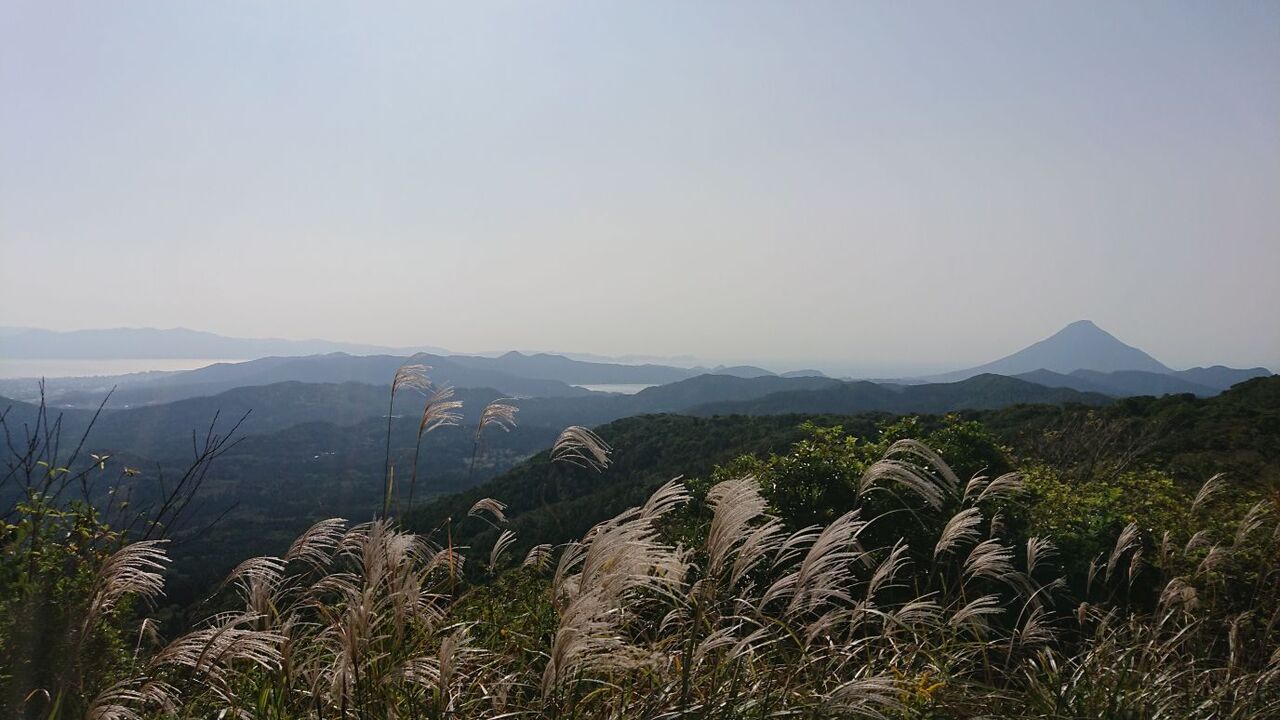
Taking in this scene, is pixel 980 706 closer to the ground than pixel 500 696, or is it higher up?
closer to the ground

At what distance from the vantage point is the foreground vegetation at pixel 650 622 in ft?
6.28

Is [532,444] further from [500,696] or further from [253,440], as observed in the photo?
[500,696]

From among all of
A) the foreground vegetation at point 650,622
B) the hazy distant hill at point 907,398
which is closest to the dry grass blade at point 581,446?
the foreground vegetation at point 650,622

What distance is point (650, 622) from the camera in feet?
9.54

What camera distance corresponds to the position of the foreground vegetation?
1915mm

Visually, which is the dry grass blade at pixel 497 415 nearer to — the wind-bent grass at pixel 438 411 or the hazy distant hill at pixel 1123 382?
the wind-bent grass at pixel 438 411

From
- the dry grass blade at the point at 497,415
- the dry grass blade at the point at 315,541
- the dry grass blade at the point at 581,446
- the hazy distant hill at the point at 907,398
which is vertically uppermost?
the dry grass blade at the point at 497,415

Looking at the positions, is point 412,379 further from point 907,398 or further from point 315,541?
point 907,398

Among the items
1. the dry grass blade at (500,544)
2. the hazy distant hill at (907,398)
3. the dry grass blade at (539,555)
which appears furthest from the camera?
the hazy distant hill at (907,398)

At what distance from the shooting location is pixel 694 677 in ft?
7.59

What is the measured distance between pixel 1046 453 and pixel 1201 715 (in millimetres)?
12467

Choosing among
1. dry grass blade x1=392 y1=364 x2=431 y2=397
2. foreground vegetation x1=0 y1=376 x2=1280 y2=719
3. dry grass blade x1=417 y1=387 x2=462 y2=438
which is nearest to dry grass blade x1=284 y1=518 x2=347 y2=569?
foreground vegetation x1=0 y1=376 x2=1280 y2=719

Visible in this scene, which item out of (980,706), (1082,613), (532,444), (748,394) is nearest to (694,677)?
(980,706)

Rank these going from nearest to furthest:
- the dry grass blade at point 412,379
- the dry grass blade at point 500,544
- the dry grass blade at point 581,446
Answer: the dry grass blade at point 581,446 → the dry grass blade at point 412,379 → the dry grass blade at point 500,544
